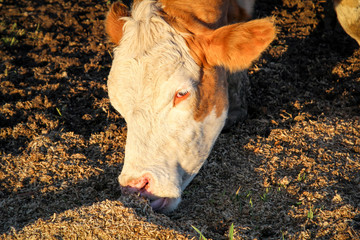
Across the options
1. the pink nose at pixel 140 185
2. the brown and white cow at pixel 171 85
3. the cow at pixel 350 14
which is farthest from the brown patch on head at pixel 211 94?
the cow at pixel 350 14

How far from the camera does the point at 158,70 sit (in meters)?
2.87

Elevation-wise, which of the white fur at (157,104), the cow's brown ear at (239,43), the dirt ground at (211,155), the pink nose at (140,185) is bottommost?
the dirt ground at (211,155)

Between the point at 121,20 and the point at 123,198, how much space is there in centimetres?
153

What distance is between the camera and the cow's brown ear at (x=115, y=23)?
11.2 ft

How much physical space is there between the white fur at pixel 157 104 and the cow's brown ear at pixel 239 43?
199mm

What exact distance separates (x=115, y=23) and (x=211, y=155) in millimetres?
1454

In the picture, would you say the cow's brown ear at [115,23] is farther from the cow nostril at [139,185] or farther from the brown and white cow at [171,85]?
the cow nostril at [139,185]

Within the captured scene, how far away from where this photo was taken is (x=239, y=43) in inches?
118

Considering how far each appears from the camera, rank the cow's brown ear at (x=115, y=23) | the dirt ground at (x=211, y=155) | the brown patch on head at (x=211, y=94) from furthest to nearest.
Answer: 1. the cow's brown ear at (x=115, y=23)
2. the brown patch on head at (x=211, y=94)
3. the dirt ground at (x=211, y=155)

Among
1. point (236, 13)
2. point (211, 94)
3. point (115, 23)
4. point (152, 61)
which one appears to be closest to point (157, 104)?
point (152, 61)

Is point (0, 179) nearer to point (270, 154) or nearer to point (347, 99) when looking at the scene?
point (270, 154)

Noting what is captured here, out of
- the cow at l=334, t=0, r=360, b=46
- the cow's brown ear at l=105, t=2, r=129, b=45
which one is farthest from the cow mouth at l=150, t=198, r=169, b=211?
the cow at l=334, t=0, r=360, b=46

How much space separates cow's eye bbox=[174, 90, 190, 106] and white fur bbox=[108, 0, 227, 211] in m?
0.02

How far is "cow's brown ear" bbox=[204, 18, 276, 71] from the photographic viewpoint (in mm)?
2898
